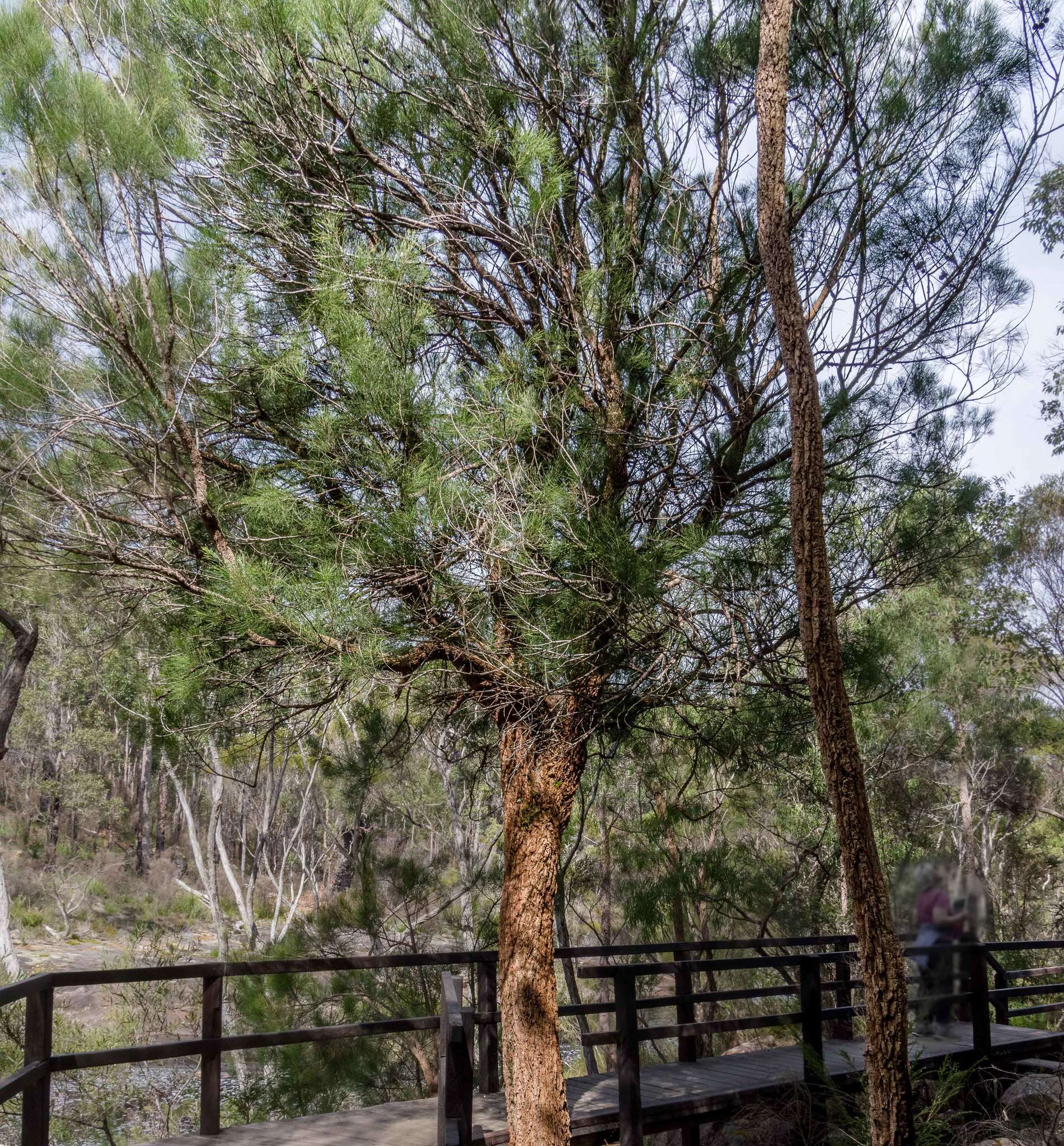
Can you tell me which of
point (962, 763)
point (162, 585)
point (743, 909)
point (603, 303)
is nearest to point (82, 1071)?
point (743, 909)

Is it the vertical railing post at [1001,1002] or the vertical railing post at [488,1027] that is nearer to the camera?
the vertical railing post at [488,1027]

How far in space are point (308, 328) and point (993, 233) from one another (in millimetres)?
3398

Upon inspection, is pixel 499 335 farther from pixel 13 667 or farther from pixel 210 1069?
pixel 13 667

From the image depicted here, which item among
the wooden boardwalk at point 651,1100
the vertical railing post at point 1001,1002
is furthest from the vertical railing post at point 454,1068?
the vertical railing post at point 1001,1002

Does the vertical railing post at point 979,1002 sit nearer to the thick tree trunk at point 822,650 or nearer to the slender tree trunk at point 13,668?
the thick tree trunk at point 822,650

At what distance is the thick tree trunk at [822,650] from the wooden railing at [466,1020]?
123 centimetres

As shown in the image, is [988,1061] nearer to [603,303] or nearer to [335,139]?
[603,303]

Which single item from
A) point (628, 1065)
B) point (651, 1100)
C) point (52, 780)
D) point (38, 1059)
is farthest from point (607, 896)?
point (52, 780)

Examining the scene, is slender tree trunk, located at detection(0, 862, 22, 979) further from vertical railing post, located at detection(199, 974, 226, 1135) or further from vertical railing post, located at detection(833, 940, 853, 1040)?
vertical railing post, located at detection(833, 940, 853, 1040)

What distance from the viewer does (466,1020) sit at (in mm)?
3754

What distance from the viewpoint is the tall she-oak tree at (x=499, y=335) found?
14.3 ft

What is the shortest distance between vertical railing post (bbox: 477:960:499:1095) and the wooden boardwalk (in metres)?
0.10

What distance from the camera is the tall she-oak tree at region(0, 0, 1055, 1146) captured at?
437 cm

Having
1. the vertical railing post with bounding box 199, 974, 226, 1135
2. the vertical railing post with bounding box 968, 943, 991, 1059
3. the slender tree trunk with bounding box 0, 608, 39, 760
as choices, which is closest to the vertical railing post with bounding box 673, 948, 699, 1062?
the vertical railing post with bounding box 968, 943, 991, 1059
